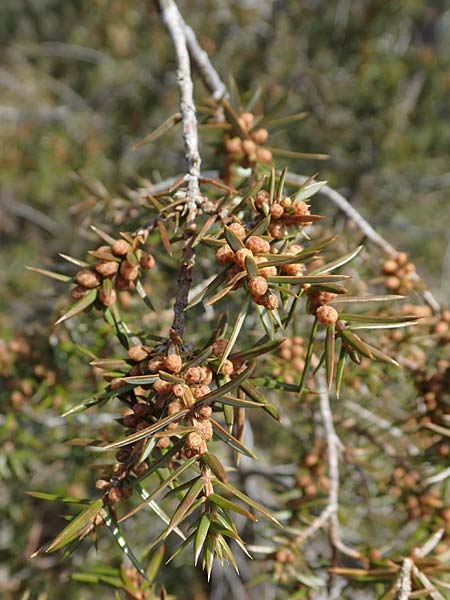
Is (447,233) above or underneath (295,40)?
underneath

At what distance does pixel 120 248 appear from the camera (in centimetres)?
66

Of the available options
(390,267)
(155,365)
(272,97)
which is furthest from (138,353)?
(272,97)

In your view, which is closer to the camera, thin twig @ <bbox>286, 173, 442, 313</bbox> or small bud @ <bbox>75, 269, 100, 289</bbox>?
small bud @ <bbox>75, 269, 100, 289</bbox>

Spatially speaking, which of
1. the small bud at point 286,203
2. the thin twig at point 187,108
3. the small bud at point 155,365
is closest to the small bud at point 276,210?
the small bud at point 286,203

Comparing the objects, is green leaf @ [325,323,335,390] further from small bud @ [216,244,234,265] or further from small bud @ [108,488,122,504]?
small bud @ [108,488,122,504]

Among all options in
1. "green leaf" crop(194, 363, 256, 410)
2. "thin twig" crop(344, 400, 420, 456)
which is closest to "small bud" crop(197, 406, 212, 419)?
"green leaf" crop(194, 363, 256, 410)

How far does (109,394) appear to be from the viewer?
622 millimetres

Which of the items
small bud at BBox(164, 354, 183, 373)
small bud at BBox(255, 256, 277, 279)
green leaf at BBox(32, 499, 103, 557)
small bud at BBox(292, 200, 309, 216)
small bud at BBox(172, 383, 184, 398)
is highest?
small bud at BBox(292, 200, 309, 216)

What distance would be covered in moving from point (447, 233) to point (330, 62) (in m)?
1.09

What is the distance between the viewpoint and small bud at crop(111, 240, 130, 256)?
2.17 feet

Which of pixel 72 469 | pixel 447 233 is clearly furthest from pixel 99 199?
pixel 447 233

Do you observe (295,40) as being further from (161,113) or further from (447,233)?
(447,233)

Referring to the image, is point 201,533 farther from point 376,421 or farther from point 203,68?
point 203,68

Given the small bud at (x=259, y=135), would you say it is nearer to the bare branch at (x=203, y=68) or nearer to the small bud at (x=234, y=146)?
the small bud at (x=234, y=146)
